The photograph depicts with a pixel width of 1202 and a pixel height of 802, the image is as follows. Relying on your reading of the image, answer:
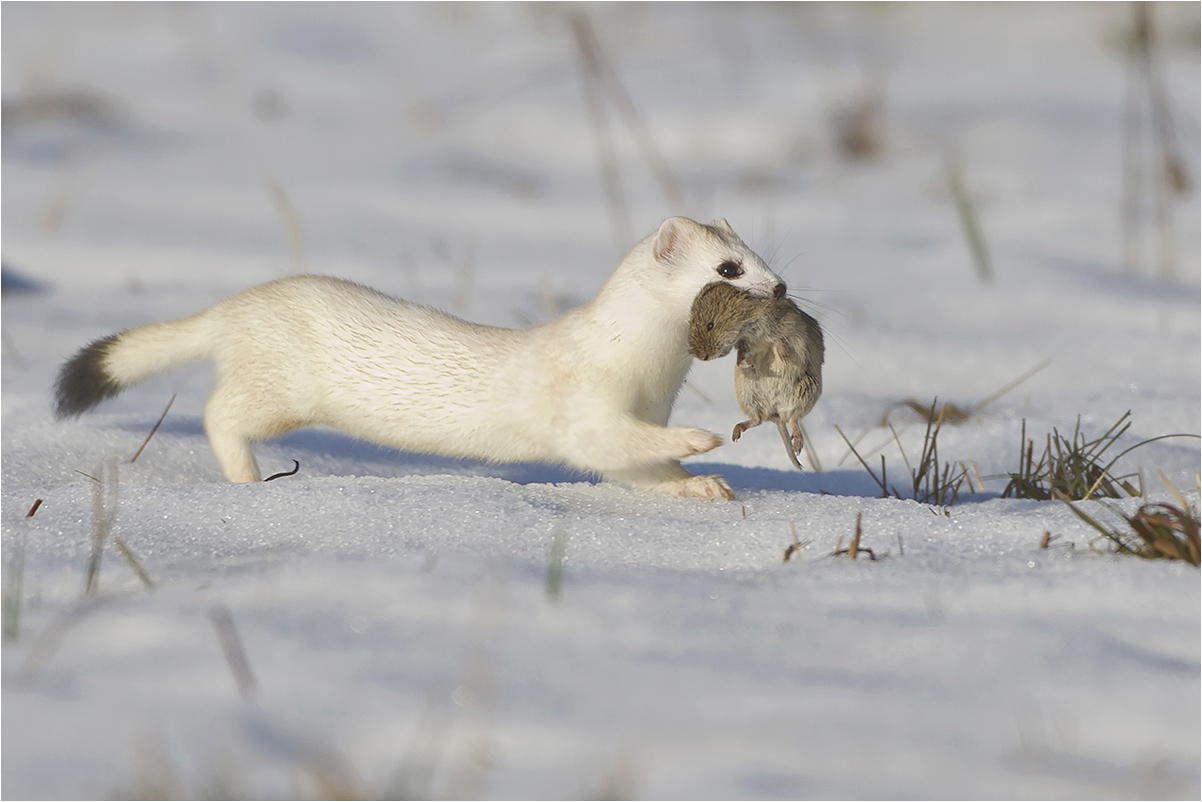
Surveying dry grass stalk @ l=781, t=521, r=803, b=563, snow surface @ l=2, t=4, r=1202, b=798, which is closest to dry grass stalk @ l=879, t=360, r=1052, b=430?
snow surface @ l=2, t=4, r=1202, b=798

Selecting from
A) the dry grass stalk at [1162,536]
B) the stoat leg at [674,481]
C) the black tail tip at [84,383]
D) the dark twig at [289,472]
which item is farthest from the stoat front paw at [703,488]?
the black tail tip at [84,383]

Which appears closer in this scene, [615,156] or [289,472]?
[289,472]

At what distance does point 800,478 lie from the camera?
289 centimetres

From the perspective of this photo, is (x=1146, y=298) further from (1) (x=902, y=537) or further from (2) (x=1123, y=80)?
(2) (x=1123, y=80)

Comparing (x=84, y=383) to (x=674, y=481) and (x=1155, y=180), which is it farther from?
(x=1155, y=180)

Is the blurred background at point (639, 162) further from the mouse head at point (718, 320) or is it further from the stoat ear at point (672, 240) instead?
the mouse head at point (718, 320)

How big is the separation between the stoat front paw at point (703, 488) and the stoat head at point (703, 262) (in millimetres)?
358

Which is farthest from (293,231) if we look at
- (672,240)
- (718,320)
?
(718,320)

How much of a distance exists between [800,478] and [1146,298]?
247 centimetres

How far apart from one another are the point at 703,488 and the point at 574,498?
252 mm

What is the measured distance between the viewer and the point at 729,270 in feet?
8.38

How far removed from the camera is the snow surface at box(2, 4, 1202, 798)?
1.34m

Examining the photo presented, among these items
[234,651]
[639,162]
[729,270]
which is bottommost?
[234,651]

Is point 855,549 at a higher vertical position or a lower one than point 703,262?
lower
